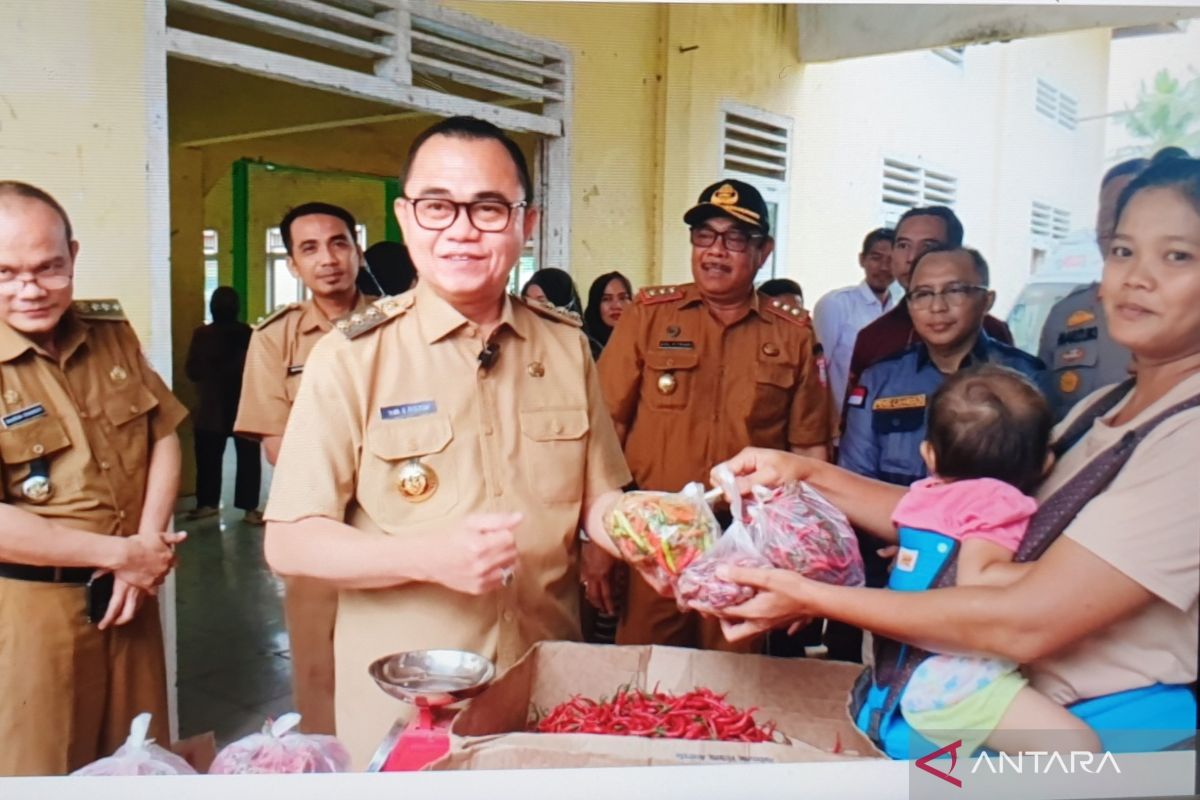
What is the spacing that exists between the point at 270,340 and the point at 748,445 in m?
1.06

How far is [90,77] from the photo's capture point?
5.43ft

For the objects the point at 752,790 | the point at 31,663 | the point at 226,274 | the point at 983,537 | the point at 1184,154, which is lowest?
the point at 752,790

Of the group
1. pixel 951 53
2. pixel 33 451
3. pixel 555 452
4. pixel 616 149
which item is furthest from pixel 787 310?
pixel 33 451

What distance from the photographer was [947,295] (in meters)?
1.80

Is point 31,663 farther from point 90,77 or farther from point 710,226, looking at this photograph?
point 710,226

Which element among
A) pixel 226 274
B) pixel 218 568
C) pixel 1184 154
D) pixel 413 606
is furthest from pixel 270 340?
pixel 1184 154

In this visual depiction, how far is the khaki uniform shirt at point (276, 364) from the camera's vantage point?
68.8 inches

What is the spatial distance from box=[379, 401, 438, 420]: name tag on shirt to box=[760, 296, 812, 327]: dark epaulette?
3.03 feet

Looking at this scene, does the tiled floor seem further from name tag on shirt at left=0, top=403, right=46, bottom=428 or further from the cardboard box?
the cardboard box

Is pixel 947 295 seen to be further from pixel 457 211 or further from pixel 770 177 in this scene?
pixel 457 211

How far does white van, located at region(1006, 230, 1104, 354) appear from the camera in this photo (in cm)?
173

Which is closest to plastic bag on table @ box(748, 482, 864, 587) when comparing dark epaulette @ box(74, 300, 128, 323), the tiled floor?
the tiled floor

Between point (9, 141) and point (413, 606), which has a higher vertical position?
point (9, 141)

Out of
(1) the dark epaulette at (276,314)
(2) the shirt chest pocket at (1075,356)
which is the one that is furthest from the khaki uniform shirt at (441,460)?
(2) the shirt chest pocket at (1075,356)
